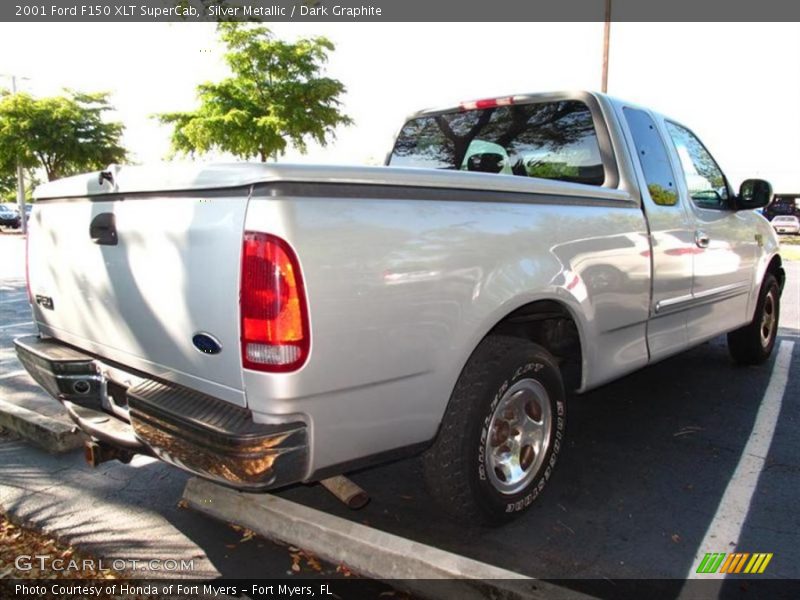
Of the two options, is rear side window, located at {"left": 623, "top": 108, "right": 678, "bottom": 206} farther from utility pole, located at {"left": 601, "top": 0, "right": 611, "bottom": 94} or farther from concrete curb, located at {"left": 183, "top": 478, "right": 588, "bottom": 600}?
utility pole, located at {"left": 601, "top": 0, "right": 611, "bottom": 94}

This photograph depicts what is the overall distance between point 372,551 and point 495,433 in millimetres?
733

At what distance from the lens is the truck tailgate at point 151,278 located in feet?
6.89

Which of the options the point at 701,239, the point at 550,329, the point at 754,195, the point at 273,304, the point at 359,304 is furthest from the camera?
the point at 754,195

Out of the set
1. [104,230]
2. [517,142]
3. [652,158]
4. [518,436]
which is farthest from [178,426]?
[652,158]

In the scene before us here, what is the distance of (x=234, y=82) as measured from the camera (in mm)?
25047

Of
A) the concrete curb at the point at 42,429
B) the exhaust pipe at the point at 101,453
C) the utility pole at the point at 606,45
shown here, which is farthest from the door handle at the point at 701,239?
the utility pole at the point at 606,45

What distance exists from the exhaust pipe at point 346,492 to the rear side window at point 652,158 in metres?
2.39

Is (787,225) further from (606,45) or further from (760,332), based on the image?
(760,332)

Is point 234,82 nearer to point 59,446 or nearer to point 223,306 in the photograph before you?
point 59,446

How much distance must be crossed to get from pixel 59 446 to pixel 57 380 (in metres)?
1.26

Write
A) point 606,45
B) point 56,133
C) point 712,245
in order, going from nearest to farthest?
point 712,245 < point 606,45 < point 56,133

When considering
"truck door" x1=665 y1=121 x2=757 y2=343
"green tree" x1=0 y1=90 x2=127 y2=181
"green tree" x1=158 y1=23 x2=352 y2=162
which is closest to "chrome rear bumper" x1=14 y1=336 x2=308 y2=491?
"truck door" x1=665 y1=121 x2=757 y2=343

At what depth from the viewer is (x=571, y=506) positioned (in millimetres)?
3162

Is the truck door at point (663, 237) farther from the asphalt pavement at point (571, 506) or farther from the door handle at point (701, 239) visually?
the asphalt pavement at point (571, 506)
